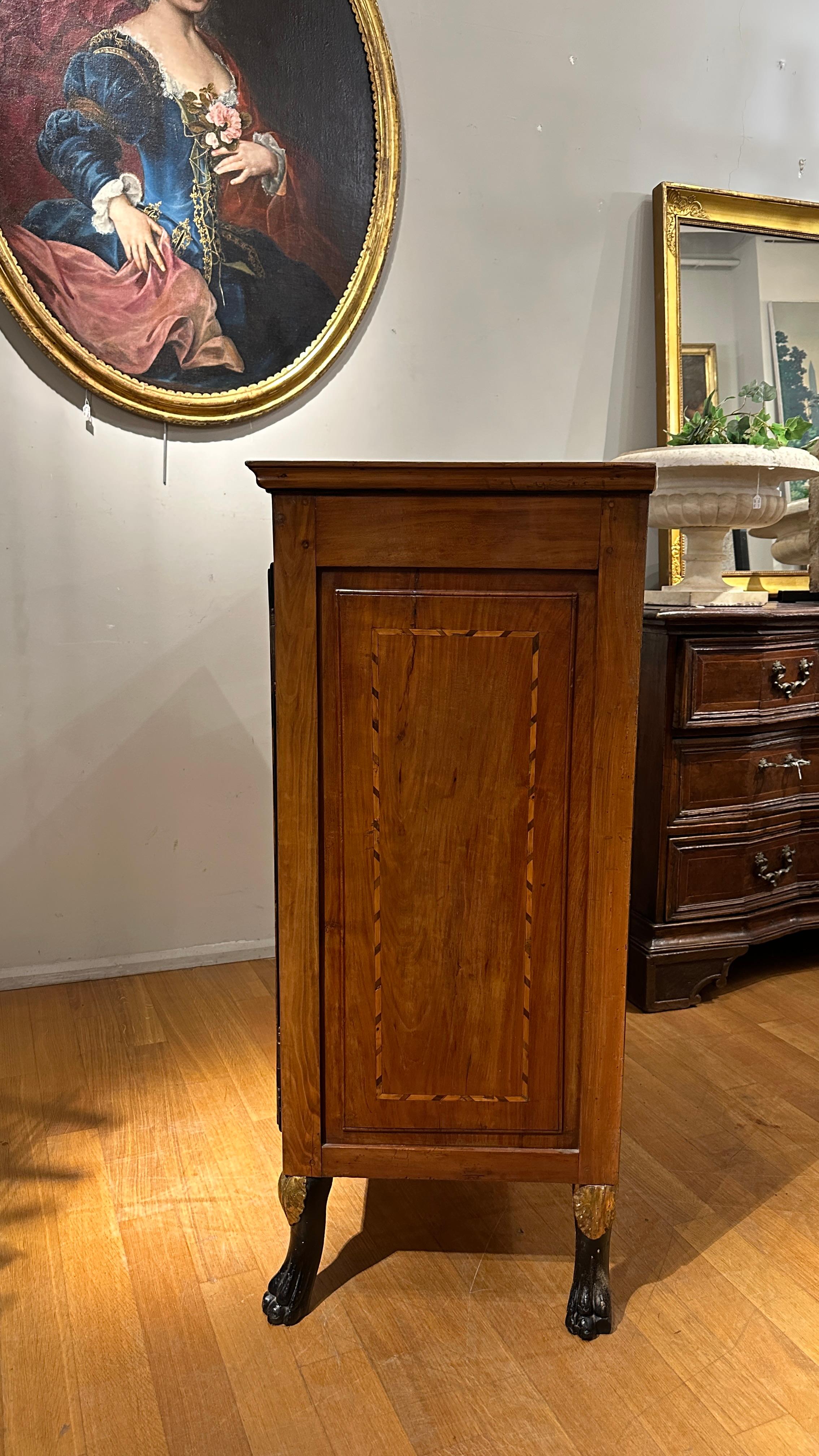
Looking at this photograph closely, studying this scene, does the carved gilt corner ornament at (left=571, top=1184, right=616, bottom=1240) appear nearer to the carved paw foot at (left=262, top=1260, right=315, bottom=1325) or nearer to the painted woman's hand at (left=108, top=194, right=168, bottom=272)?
the carved paw foot at (left=262, top=1260, right=315, bottom=1325)

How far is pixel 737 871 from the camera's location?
2730 mm

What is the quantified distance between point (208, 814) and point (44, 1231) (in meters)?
1.32

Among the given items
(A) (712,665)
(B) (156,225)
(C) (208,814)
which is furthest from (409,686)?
(B) (156,225)

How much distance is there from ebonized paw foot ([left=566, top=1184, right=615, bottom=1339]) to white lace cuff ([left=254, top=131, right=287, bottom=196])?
252cm

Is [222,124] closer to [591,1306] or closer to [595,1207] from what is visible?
[595,1207]

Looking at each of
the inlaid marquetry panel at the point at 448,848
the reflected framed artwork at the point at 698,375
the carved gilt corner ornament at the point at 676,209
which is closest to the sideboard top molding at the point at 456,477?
the inlaid marquetry panel at the point at 448,848

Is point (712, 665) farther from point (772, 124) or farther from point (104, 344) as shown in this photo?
point (772, 124)

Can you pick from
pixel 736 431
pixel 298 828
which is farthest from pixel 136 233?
pixel 298 828

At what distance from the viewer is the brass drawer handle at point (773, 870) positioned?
2.76m

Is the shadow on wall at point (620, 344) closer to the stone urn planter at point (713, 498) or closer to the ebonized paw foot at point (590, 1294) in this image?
the stone urn planter at point (713, 498)

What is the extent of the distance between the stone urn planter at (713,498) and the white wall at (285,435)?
44 cm

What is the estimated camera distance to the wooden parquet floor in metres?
1.38

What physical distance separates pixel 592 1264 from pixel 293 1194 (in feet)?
1.54

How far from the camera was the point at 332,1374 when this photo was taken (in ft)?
4.80
